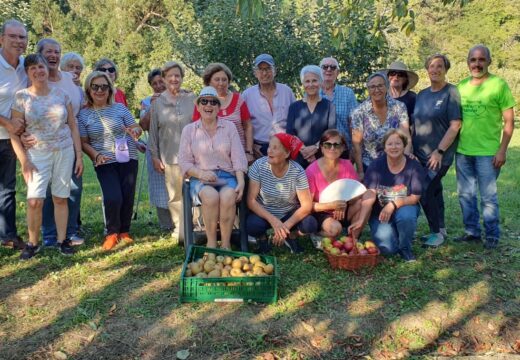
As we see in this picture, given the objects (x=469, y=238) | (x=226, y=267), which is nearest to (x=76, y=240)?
(x=226, y=267)

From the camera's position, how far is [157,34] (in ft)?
94.3

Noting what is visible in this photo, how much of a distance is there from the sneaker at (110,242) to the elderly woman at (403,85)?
3.55 m

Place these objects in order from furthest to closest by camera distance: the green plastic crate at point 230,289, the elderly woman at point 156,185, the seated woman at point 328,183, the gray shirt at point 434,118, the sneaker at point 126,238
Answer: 1. the elderly woman at point 156,185
2. the sneaker at point 126,238
3. the gray shirt at point 434,118
4. the seated woman at point 328,183
5. the green plastic crate at point 230,289

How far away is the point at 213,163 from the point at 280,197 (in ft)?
2.51

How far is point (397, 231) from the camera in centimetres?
530

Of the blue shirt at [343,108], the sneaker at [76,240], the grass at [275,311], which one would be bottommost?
the grass at [275,311]

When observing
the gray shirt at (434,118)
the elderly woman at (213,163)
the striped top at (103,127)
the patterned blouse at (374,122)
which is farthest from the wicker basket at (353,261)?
the striped top at (103,127)

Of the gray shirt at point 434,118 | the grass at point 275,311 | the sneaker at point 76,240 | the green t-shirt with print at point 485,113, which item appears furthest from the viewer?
the sneaker at point 76,240

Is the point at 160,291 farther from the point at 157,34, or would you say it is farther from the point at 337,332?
the point at 157,34

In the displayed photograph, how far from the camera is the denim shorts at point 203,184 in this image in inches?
199

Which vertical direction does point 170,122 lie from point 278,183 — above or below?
above

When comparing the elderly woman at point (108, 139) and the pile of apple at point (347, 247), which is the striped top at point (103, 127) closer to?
the elderly woman at point (108, 139)

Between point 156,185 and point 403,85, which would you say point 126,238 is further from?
point 403,85

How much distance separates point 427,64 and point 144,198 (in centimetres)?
528
